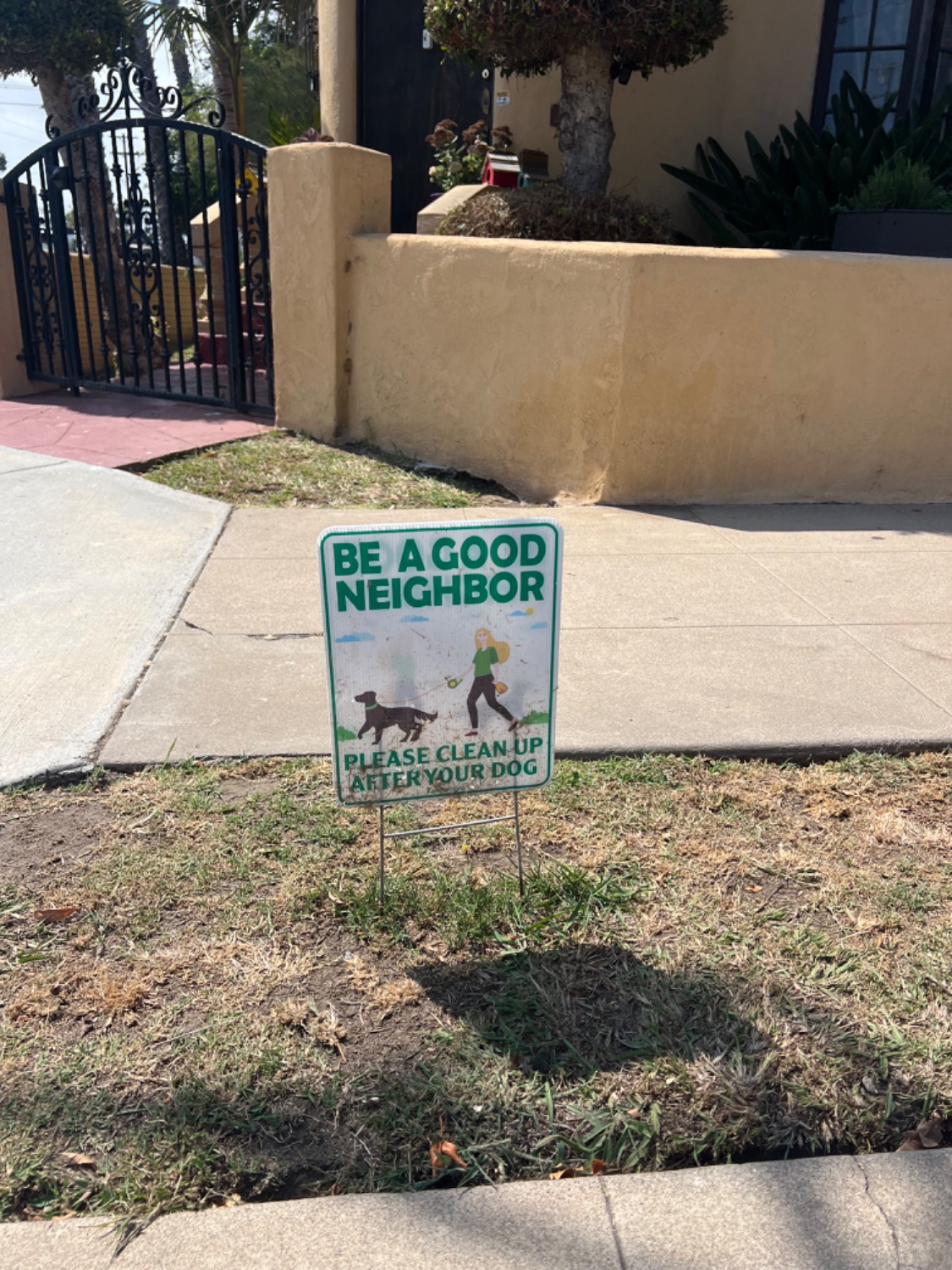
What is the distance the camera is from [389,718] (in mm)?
2602

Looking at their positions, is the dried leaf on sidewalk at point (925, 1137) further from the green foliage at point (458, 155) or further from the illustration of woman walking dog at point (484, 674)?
the green foliage at point (458, 155)

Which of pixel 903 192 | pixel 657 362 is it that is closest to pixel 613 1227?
pixel 657 362

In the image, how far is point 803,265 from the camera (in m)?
6.22

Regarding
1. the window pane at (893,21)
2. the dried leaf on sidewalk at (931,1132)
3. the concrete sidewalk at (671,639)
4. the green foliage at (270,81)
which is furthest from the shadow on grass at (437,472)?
the green foliage at (270,81)

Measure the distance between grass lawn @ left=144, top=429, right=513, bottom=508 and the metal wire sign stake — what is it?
3.90 m

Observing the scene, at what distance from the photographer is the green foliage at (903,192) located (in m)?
7.00

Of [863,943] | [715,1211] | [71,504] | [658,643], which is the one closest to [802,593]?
[658,643]

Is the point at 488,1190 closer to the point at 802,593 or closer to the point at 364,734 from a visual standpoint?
the point at 364,734

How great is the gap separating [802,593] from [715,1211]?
3596 millimetres

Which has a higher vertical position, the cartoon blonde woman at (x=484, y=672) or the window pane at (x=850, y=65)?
the window pane at (x=850, y=65)

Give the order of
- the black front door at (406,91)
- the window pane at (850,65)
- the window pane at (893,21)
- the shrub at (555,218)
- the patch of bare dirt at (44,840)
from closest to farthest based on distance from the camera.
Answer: the patch of bare dirt at (44,840) < the shrub at (555,218) < the window pane at (893,21) < the window pane at (850,65) < the black front door at (406,91)

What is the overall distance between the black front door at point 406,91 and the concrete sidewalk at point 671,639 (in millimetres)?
6116

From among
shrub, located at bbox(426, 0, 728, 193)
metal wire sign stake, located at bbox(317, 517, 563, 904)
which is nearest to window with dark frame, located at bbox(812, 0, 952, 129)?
shrub, located at bbox(426, 0, 728, 193)

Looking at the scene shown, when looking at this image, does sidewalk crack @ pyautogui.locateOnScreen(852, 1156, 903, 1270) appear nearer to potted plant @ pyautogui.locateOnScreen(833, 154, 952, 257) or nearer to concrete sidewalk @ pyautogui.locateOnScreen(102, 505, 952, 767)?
concrete sidewalk @ pyautogui.locateOnScreen(102, 505, 952, 767)
